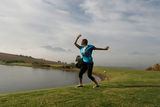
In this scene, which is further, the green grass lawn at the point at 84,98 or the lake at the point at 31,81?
the lake at the point at 31,81

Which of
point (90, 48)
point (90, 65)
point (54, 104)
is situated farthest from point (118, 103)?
point (90, 48)

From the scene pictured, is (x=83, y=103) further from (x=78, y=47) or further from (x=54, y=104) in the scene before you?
(x=78, y=47)

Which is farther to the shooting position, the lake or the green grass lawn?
the lake

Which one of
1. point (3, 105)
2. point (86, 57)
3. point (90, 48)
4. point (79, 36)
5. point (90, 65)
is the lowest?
point (3, 105)

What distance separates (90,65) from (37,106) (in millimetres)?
3762

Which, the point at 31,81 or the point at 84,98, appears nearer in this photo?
the point at 84,98

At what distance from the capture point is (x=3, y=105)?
4336mm

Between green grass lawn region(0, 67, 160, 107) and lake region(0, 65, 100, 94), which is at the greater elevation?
green grass lawn region(0, 67, 160, 107)

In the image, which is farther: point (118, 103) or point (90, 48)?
point (90, 48)

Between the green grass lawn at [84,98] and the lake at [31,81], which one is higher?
the green grass lawn at [84,98]

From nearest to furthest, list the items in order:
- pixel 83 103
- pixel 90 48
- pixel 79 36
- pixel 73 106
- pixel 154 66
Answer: pixel 73 106 < pixel 83 103 < pixel 90 48 < pixel 79 36 < pixel 154 66

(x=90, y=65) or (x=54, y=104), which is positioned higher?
(x=90, y=65)

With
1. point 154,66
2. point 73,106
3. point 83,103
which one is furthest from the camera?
point 154,66

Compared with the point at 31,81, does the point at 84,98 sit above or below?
above
